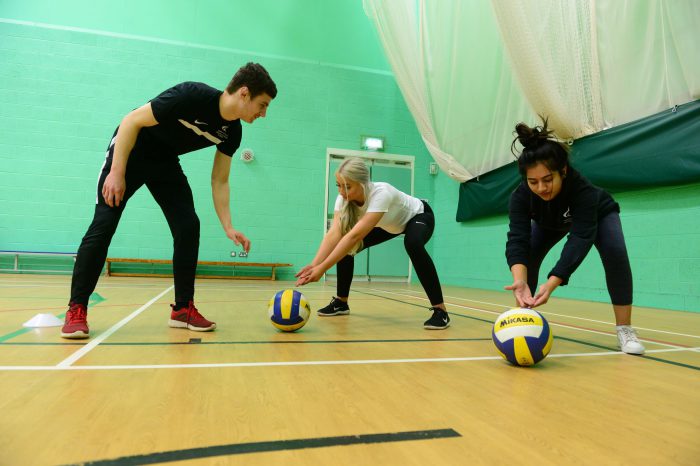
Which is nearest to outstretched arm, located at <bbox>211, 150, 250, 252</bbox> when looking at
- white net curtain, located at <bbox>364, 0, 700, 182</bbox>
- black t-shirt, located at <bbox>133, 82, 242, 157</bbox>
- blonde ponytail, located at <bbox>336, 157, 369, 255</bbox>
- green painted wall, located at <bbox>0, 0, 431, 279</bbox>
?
black t-shirt, located at <bbox>133, 82, 242, 157</bbox>

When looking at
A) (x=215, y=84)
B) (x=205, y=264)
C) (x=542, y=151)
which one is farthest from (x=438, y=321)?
(x=215, y=84)

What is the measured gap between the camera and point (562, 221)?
2.28m

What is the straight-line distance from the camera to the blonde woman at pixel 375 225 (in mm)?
2664

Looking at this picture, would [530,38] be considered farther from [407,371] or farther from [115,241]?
[115,241]

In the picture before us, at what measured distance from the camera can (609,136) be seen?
5.11 metres

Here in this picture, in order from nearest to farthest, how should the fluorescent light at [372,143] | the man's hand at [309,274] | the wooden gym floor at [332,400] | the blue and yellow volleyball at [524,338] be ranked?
the wooden gym floor at [332,400] → the blue and yellow volleyball at [524,338] → the man's hand at [309,274] → the fluorescent light at [372,143]

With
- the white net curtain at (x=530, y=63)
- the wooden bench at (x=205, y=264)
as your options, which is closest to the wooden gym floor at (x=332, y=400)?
the white net curtain at (x=530, y=63)

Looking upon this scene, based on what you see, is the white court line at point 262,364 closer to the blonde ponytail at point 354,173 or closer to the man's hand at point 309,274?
the man's hand at point 309,274

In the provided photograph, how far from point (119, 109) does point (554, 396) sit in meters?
8.30

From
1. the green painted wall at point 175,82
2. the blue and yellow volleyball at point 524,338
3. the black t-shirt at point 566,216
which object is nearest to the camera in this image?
the blue and yellow volleyball at point 524,338

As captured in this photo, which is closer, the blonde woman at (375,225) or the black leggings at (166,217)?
the black leggings at (166,217)

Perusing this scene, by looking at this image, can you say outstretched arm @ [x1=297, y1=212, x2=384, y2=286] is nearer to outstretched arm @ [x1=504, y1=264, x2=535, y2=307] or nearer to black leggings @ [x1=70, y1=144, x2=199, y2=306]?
black leggings @ [x1=70, y1=144, x2=199, y2=306]

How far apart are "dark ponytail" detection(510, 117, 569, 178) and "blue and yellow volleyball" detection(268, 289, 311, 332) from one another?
1358 mm

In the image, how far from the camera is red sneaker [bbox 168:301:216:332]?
2.49 metres
